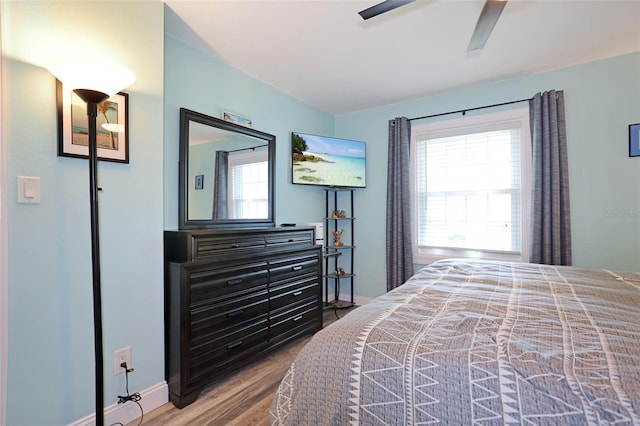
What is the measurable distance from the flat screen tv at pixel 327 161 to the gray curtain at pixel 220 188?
0.95 meters

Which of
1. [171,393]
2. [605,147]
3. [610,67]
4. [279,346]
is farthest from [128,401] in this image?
[610,67]

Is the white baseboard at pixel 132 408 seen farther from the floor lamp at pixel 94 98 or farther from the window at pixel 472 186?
the window at pixel 472 186

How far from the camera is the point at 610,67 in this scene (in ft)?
8.84

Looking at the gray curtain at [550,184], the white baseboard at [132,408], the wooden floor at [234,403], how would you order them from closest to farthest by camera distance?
the white baseboard at [132,408]
the wooden floor at [234,403]
the gray curtain at [550,184]

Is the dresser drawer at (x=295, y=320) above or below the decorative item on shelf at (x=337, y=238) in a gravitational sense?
below

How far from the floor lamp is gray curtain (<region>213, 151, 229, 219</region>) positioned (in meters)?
1.10

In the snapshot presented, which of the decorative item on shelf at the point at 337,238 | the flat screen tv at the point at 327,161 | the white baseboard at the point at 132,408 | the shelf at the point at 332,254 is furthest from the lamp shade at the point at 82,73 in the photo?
the decorative item on shelf at the point at 337,238

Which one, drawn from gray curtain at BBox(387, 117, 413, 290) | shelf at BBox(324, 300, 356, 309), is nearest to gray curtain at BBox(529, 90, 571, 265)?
gray curtain at BBox(387, 117, 413, 290)

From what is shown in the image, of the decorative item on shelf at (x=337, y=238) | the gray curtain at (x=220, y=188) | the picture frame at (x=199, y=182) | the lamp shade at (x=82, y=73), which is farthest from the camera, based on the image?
the decorative item on shelf at (x=337, y=238)

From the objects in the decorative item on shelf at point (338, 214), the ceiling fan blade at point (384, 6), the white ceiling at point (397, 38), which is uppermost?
the white ceiling at point (397, 38)

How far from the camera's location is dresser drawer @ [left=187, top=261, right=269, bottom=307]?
77.4 inches

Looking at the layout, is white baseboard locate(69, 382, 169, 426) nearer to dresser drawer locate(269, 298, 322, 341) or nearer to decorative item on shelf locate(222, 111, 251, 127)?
dresser drawer locate(269, 298, 322, 341)

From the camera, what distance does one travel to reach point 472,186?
3348 millimetres

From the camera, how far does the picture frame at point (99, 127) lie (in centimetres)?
153
